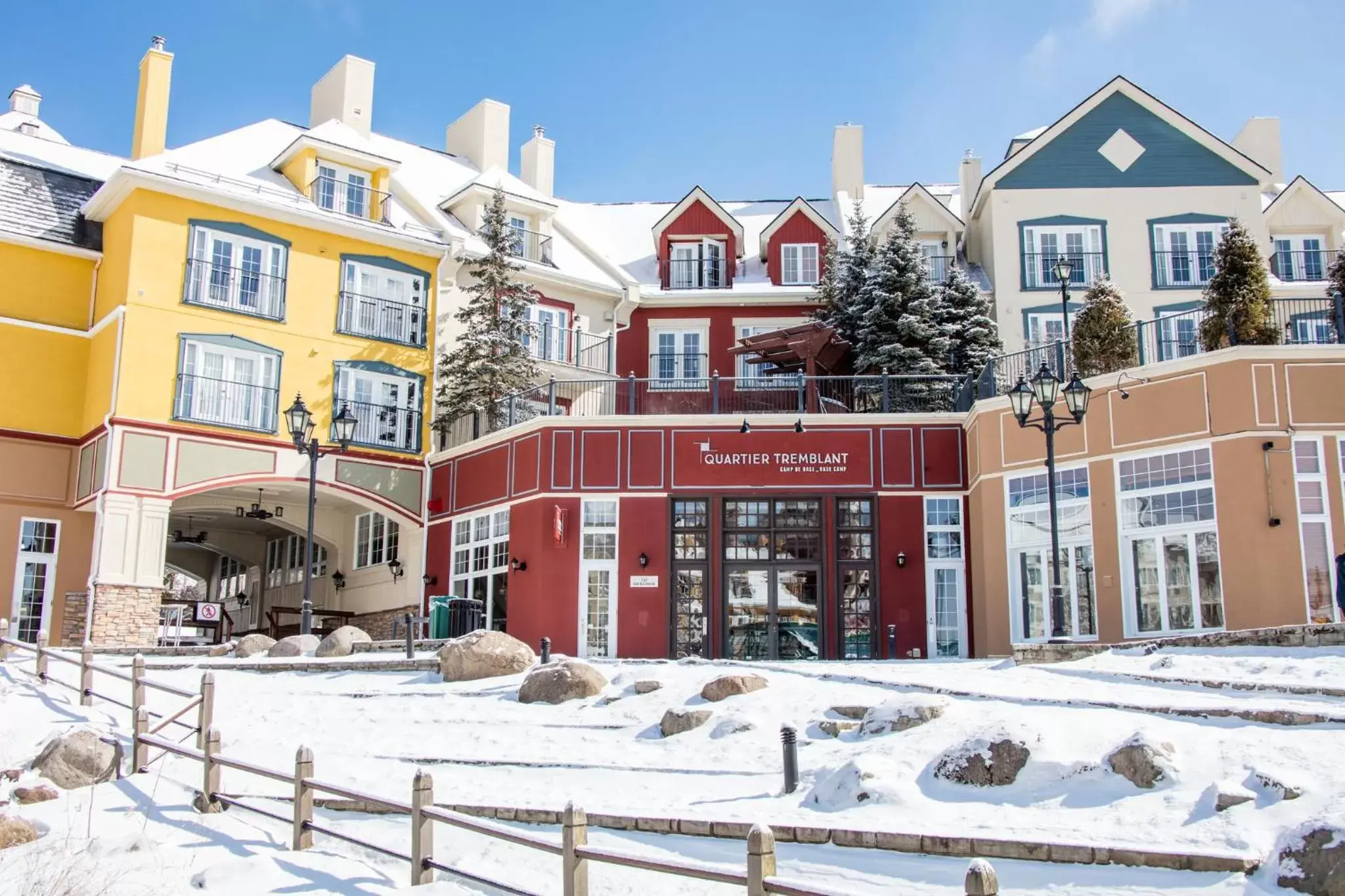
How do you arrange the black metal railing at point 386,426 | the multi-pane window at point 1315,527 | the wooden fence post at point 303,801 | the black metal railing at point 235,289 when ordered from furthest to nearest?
the black metal railing at point 386,426 → the black metal railing at point 235,289 → the multi-pane window at point 1315,527 → the wooden fence post at point 303,801

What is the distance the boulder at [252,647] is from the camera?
72.4 ft

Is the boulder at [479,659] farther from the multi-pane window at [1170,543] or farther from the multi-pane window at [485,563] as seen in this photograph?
the multi-pane window at [1170,543]

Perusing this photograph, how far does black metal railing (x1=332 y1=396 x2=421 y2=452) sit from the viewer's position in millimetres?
29266

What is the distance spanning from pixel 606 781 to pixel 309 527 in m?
12.1

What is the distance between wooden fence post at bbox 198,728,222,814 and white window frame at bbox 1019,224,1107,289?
950 inches

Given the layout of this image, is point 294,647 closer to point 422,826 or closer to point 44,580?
point 44,580

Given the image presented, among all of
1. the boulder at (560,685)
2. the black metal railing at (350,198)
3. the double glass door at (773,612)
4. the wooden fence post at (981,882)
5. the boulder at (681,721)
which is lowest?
the wooden fence post at (981,882)

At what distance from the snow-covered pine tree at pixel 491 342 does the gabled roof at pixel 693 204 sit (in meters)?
4.95

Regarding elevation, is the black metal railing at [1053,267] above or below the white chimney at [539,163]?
below

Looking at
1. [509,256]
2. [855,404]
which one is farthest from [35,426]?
[855,404]

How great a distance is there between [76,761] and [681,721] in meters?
6.43

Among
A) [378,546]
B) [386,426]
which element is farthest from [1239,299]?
[378,546]

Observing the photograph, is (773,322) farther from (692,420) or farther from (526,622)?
(526,622)

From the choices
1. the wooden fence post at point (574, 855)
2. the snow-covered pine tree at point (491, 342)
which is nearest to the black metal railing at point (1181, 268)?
the snow-covered pine tree at point (491, 342)
